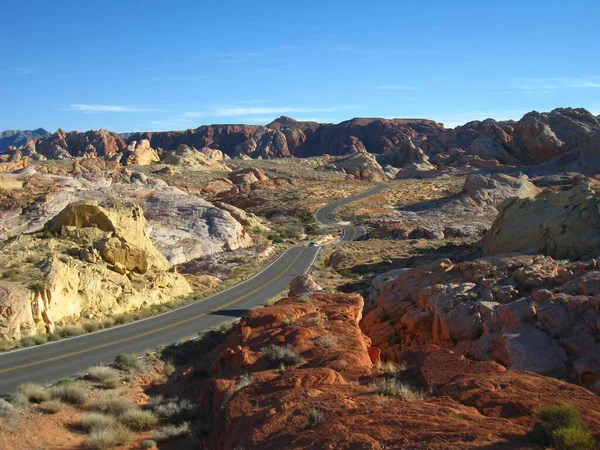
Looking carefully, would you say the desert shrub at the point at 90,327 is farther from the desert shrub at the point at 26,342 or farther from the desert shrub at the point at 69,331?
the desert shrub at the point at 26,342

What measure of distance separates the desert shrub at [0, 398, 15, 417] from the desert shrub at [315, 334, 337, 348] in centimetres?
636

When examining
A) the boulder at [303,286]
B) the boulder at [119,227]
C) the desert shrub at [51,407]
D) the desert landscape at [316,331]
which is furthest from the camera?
the boulder at [119,227]

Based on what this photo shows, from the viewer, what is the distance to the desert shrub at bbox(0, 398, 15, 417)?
34.6ft

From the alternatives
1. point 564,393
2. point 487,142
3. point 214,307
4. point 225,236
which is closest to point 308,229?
point 225,236

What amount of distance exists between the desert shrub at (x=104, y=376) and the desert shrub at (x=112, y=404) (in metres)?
0.94

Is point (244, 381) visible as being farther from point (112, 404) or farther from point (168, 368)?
point (168, 368)

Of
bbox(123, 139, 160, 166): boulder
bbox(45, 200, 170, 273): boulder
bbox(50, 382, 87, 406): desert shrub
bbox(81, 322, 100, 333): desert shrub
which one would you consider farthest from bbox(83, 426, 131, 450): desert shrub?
bbox(123, 139, 160, 166): boulder

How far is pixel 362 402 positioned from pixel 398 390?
690mm

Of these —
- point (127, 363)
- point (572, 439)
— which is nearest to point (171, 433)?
point (127, 363)

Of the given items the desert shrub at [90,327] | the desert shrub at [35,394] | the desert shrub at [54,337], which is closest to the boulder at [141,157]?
the desert shrub at [90,327]

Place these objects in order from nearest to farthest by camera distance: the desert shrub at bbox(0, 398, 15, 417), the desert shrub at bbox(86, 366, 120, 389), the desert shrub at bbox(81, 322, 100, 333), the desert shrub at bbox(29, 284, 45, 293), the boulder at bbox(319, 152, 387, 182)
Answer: the desert shrub at bbox(0, 398, 15, 417) < the desert shrub at bbox(86, 366, 120, 389) < the desert shrub at bbox(29, 284, 45, 293) < the desert shrub at bbox(81, 322, 100, 333) < the boulder at bbox(319, 152, 387, 182)

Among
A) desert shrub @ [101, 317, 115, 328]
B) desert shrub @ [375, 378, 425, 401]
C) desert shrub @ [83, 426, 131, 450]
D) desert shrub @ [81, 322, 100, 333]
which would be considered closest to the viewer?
desert shrub @ [375, 378, 425, 401]

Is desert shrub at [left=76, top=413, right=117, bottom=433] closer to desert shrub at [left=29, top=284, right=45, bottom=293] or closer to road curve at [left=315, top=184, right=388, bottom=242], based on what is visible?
desert shrub at [left=29, top=284, right=45, bottom=293]

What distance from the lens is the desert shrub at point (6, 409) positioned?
10531 mm
